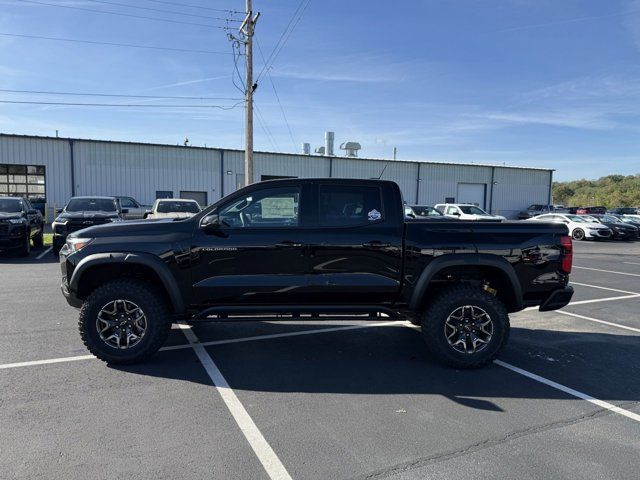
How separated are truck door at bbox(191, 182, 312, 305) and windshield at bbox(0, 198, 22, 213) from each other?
11.6 m

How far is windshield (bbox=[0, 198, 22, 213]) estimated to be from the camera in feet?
43.5

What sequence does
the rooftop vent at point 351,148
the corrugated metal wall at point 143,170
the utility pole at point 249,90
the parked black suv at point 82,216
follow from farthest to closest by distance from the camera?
the rooftop vent at point 351,148 < the corrugated metal wall at point 143,170 < the utility pole at point 249,90 < the parked black suv at point 82,216

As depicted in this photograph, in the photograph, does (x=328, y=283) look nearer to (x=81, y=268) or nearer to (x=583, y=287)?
(x=81, y=268)

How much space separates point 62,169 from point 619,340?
30.1 meters

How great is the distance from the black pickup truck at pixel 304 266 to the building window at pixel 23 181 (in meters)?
27.2

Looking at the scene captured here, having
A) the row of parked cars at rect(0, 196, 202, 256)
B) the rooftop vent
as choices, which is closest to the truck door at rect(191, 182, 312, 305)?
the row of parked cars at rect(0, 196, 202, 256)

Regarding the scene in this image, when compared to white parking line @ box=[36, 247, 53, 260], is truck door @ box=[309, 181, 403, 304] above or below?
above

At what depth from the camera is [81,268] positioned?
4621 millimetres

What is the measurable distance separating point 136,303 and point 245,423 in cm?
184

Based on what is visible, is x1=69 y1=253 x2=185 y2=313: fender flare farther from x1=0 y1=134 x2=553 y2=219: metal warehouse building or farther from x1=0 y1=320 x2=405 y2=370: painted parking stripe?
x1=0 y1=134 x2=553 y2=219: metal warehouse building

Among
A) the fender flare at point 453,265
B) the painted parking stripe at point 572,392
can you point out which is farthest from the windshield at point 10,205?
the painted parking stripe at point 572,392

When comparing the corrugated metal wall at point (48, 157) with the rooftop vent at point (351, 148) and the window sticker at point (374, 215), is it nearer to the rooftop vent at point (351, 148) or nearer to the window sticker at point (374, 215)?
the rooftop vent at point (351, 148)

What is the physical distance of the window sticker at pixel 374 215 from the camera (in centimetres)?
486

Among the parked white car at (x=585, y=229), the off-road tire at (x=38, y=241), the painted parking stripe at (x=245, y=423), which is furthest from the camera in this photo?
the parked white car at (x=585, y=229)
